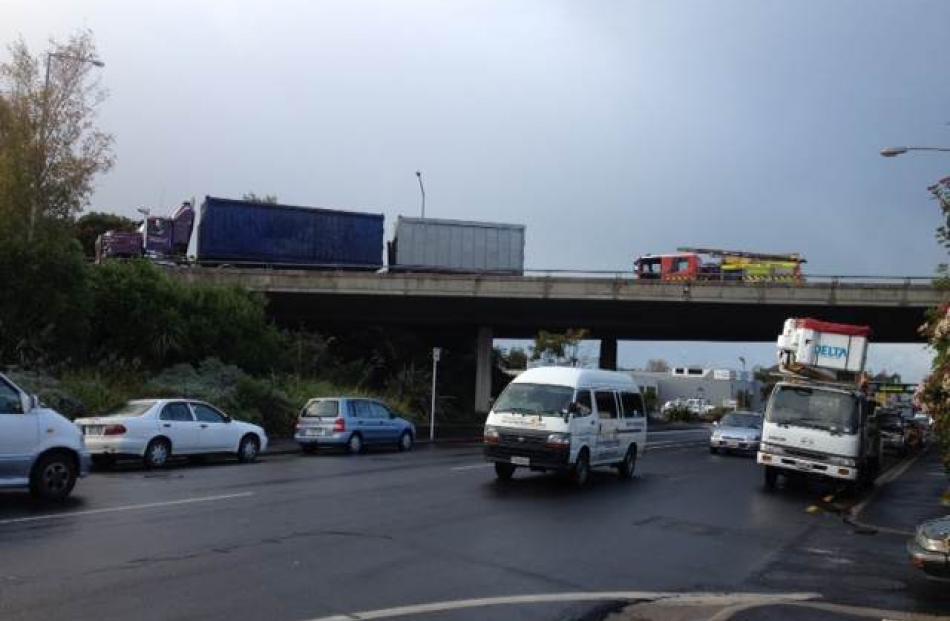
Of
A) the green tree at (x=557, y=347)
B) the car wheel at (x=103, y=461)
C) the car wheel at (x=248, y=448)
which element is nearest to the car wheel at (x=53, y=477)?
the car wheel at (x=103, y=461)

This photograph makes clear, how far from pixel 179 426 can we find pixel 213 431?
41.2 inches

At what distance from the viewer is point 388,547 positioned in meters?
10.4

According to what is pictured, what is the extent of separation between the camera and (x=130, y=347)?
31.2 m

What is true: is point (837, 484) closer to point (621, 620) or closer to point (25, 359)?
point (621, 620)

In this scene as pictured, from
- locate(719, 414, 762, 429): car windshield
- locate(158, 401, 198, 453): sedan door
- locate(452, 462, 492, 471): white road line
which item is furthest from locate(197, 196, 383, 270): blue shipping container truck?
locate(452, 462, 492, 471): white road line

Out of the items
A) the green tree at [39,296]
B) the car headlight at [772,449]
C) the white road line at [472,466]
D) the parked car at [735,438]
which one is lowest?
the parked car at [735,438]

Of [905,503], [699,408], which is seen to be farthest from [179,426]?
[699,408]

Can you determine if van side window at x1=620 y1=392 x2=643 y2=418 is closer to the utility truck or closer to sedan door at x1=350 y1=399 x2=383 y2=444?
the utility truck

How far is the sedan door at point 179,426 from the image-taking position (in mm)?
19562

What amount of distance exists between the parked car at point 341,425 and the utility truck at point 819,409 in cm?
1063

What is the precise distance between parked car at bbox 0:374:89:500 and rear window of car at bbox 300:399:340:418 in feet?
37.3

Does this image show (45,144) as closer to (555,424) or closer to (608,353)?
(555,424)

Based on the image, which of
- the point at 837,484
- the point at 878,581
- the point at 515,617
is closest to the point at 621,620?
the point at 515,617

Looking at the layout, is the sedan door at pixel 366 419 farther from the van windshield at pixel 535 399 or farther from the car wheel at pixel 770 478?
the car wheel at pixel 770 478
